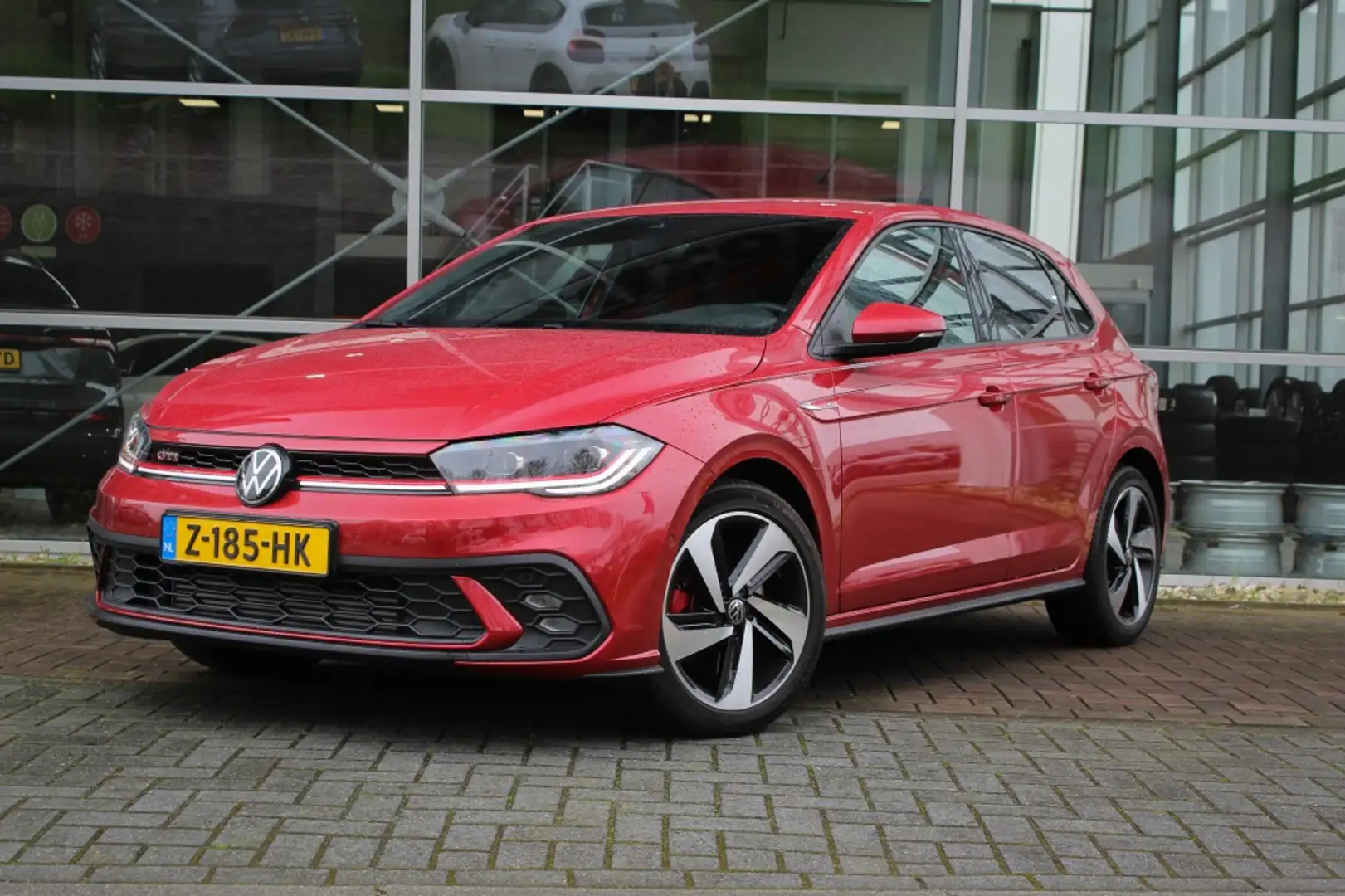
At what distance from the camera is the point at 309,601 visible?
15.6ft

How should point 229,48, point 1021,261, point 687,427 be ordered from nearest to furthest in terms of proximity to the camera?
point 687,427
point 1021,261
point 229,48

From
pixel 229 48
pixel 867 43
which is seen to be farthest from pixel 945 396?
pixel 229 48

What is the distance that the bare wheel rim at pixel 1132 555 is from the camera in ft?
23.5

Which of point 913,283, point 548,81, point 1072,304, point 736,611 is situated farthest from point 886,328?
point 548,81

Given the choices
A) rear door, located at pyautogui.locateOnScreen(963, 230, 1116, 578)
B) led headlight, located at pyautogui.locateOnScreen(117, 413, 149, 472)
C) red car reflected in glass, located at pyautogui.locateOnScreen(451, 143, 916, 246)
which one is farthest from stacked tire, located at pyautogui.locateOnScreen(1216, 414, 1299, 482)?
led headlight, located at pyautogui.locateOnScreen(117, 413, 149, 472)

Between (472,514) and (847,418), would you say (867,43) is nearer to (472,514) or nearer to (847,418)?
(847,418)

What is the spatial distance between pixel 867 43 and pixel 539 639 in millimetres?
5830

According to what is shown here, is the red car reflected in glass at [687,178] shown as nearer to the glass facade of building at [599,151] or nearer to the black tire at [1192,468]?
the glass facade of building at [599,151]

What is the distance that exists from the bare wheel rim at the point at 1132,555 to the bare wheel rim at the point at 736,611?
7.40 ft

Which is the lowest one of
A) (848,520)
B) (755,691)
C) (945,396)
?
(755,691)

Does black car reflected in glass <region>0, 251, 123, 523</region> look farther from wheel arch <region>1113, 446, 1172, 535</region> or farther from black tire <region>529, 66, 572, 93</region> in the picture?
wheel arch <region>1113, 446, 1172, 535</region>

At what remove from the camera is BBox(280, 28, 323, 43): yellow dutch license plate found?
31.2 feet

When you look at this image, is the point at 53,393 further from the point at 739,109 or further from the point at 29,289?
the point at 739,109

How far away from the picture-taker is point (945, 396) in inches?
234
